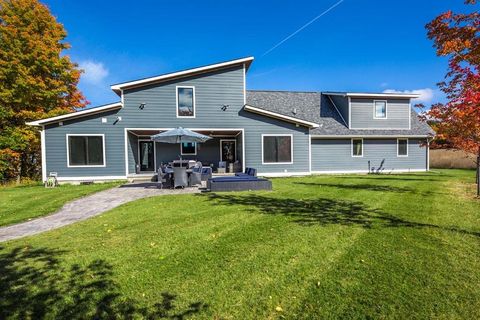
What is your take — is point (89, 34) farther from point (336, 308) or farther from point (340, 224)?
point (336, 308)

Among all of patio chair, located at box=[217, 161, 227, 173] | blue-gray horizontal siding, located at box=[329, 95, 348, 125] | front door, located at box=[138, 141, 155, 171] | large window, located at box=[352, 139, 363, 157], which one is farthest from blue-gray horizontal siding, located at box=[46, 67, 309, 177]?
blue-gray horizontal siding, located at box=[329, 95, 348, 125]

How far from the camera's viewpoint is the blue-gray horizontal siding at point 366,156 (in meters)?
18.2

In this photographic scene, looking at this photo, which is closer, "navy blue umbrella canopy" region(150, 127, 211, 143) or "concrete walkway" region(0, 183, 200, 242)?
"concrete walkway" region(0, 183, 200, 242)

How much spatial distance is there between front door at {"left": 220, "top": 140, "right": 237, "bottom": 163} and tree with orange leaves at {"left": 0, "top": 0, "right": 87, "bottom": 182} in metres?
12.0

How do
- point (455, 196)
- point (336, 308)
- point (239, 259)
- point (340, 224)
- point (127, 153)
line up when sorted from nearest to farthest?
point (336, 308) → point (239, 259) → point (340, 224) → point (455, 196) → point (127, 153)

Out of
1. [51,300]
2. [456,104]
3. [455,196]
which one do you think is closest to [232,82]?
[456,104]

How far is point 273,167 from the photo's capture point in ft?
51.9

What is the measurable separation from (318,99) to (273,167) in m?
8.70

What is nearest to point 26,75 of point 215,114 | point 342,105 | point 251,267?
point 215,114

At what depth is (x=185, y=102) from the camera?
589 inches

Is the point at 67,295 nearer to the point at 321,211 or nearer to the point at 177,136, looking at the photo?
the point at 321,211

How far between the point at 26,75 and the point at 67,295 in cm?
2030

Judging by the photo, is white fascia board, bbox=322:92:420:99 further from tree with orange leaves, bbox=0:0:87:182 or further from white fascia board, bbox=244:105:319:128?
tree with orange leaves, bbox=0:0:87:182

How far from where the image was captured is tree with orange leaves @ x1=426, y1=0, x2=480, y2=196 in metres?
5.08
